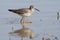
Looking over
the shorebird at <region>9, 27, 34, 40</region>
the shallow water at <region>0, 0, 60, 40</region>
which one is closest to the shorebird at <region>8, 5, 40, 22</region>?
the shallow water at <region>0, 0, 60, 40</region>

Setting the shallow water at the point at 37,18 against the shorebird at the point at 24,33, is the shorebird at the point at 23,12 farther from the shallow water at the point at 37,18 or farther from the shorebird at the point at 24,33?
the shorebird at the point at 24,33

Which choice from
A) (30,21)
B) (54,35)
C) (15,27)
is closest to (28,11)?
(30,21)

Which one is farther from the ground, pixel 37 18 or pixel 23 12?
pixel 23 12

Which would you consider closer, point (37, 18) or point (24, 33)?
point (24, 33)

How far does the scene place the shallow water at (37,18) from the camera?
28.6 feet

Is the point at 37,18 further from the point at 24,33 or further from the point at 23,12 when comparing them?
the point at 24,33

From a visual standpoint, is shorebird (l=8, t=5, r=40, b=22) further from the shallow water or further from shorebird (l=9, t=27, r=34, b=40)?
shorebird (l=9, t=27, r=34, b=40)

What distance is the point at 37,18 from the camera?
1005 centimetres

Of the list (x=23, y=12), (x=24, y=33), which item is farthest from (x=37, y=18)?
(x=24, y=33)

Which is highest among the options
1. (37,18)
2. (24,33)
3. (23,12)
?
(23,12)

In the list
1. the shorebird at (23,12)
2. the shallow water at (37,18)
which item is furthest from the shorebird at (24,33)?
the shorebird at (23,12)

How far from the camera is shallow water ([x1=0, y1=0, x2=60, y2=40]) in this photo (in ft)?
28.6

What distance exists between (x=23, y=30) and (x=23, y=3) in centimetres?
302

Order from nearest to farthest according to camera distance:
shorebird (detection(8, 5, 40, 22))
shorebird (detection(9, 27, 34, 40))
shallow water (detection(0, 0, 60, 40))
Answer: shorebird (detection(9, 27, 34, 40)), shallow water (detection(0, 0, 60, 40)), shorebird (detection(8, 5, 40, 22))
